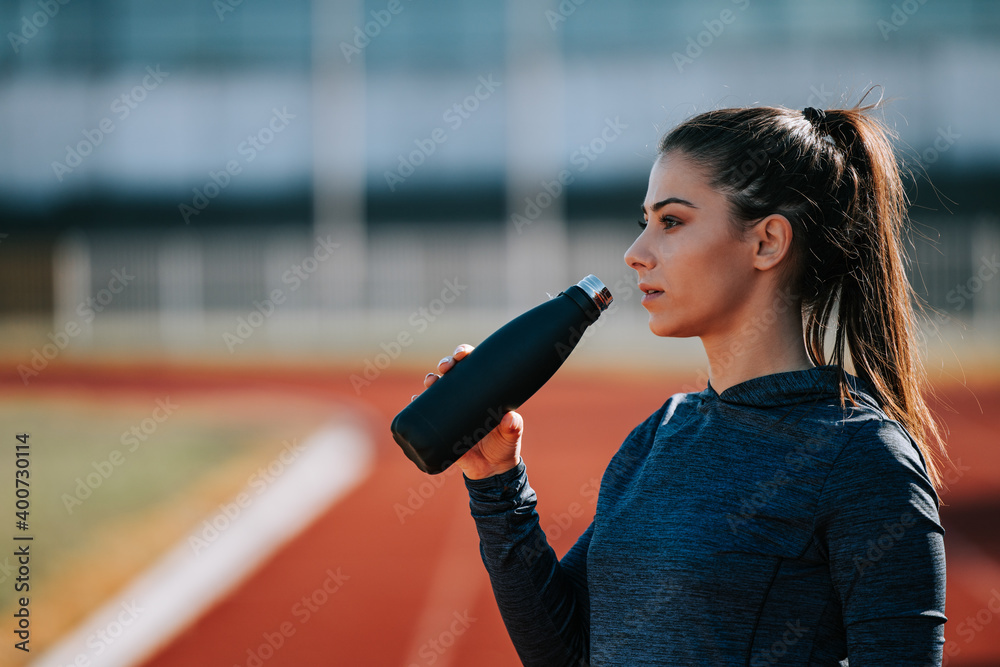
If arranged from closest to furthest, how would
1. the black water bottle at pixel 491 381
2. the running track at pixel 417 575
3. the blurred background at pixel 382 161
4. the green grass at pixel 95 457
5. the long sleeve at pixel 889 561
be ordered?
the long sleeve at pixel 889 561, the black water bottle at pixel 491 381, the running track at pixel 417 575, the green grass at pixel 95 457, the blurred background at pixel 382 161

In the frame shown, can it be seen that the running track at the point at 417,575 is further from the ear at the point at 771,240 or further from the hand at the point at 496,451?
the ear at the point at 771,240

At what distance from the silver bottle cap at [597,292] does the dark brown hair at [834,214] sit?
0.24m

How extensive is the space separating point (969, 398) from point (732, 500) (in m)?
17.2

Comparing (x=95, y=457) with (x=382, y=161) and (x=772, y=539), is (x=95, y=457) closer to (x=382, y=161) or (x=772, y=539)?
(x=772, y=539)

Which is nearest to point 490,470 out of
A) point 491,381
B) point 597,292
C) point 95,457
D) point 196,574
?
point 491,381

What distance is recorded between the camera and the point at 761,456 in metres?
1.29

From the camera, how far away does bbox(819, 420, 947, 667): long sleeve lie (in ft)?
3.67

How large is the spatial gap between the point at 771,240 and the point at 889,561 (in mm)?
536

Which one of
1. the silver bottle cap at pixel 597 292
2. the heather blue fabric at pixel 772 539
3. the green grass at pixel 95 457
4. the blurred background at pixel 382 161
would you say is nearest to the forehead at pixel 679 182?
the silver bottle cap at pixel 597 292

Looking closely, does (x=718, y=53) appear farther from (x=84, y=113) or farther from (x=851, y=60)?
(x=84, y=113)

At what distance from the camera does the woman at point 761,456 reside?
116 centimetres

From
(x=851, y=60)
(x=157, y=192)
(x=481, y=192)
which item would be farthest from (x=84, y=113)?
(x=851, y=60)

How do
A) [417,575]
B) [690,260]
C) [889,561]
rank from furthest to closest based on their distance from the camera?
[417,575] → [690,260] → [889,561]

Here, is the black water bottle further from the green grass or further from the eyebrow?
the green grass
